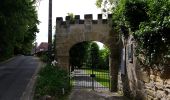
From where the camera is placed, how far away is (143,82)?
15.0m

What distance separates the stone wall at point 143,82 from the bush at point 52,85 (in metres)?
2.90

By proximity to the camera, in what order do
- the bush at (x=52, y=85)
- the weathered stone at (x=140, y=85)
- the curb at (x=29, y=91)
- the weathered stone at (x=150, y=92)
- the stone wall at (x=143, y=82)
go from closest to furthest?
the stone wall at (x=143, y=82)
the weathered stone at (x=150, y=92)
the weathered stone at (x=140, y=85)
the curb at (x=29, y=91)
the bush at (x=52, y=85)

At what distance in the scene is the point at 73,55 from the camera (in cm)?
3609

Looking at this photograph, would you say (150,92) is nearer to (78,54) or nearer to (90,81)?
(90,81)

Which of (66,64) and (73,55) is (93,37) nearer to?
(66,64)

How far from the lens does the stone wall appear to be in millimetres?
12219

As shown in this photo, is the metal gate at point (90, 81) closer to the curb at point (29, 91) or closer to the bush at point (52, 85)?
the bush at point (52, 85)

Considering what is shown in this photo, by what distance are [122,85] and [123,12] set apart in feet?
17.6

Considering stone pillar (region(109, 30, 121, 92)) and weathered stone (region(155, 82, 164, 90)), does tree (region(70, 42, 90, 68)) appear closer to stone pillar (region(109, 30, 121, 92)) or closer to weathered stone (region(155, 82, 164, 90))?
stone pillar (region(109, 30, 121, 92))

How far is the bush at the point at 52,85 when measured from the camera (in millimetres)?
16552

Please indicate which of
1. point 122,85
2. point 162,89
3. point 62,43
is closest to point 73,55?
point 62,43

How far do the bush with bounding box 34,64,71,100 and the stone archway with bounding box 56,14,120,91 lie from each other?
2.68 metres

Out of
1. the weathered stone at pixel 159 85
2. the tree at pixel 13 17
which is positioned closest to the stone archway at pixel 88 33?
the tree at pixel 13 17

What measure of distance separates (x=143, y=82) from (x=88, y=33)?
7948 millimetres
